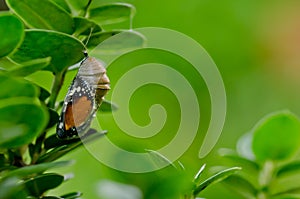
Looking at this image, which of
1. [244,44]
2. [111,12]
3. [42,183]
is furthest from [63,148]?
[244,44]

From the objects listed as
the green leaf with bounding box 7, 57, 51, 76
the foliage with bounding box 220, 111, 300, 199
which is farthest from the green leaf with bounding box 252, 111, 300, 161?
the green leaf with bounding box 7, 57, 51, 76

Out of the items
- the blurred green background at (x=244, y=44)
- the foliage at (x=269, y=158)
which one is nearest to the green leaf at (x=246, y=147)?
the foliage at (x=269, y=158)

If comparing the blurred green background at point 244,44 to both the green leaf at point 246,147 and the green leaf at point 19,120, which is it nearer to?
the green leaf at point 246,147

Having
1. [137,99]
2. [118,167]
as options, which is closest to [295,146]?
[118,167]

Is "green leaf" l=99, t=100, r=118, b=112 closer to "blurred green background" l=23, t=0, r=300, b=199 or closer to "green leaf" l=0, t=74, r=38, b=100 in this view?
"green leaf" l=0, t=74, r=38, b=100

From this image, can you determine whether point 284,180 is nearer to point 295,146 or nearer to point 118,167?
point 295,146
